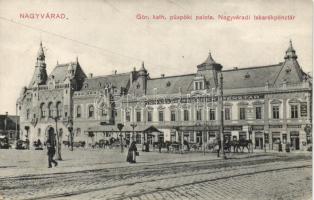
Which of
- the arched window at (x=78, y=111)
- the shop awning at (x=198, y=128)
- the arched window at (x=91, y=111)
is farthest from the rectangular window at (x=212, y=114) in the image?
the arched window at (x=78, y=111)

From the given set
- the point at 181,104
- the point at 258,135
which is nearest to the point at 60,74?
the point at 181,104

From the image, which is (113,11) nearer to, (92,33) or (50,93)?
(92,33)

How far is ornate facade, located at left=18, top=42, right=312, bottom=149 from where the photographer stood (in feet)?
105

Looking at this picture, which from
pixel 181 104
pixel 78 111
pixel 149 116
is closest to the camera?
pixel 181 104

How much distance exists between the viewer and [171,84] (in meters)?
40.7

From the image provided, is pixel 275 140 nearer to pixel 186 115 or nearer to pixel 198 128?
pixel 198 128

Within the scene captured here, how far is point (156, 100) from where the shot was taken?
39.9 metres

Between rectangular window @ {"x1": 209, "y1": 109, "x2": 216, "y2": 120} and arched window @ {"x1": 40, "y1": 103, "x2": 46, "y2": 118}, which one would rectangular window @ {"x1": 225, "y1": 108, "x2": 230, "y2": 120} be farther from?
arched window @ {"x1": 40, "y1": 103, "x2": 46, "y2": 118}

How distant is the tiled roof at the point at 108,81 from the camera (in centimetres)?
4478

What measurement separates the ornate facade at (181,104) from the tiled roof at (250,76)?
9cm

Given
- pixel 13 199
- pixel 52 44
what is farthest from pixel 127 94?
pixel 13 199

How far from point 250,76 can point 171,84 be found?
8.53 meters

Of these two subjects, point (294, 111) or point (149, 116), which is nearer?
point (294, 111)

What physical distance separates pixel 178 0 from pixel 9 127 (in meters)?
63.6
